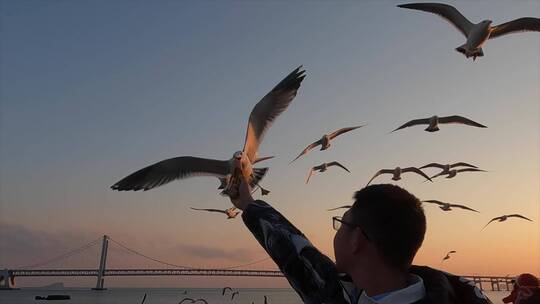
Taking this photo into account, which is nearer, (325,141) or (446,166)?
(325,141)

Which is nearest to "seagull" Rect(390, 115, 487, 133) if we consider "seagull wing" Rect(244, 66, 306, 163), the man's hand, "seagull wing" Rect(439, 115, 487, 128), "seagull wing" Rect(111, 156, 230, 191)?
"seagull wing" Rect(439, 115, 487, 128)

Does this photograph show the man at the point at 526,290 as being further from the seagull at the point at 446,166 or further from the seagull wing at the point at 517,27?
the seagull at the point at 446,166

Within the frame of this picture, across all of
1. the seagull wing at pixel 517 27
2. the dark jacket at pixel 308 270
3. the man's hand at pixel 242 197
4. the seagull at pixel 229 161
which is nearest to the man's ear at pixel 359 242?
the dark jacket at pixel 308 270

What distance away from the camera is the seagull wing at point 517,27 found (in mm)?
9180

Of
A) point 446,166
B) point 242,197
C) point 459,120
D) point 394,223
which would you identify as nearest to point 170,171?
point 242,197

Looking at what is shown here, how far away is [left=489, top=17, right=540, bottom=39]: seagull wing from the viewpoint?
30.1ft

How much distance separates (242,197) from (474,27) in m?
9.65

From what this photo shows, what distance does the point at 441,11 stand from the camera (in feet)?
34.0

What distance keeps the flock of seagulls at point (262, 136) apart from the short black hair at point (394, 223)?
463 mm

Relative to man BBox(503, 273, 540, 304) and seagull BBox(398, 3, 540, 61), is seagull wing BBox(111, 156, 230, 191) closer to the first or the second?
A: man BBox(503, 273, 540, 304)

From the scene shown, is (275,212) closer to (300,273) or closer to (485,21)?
(300,273)

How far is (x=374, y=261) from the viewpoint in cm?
144

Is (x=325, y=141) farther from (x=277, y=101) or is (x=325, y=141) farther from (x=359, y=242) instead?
(x=359, y=242)

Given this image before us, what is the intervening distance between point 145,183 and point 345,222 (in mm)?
2434
